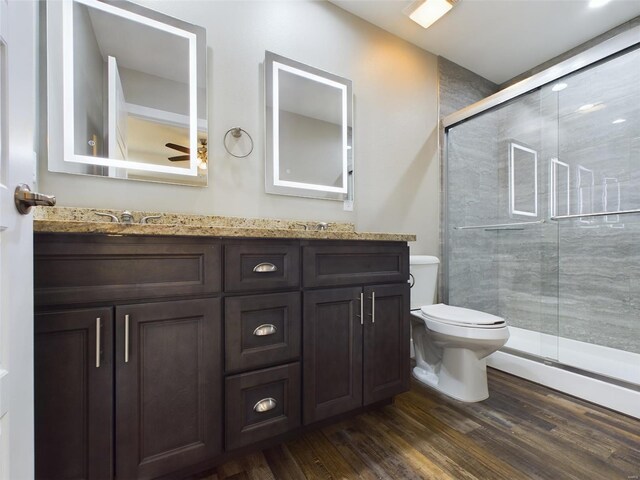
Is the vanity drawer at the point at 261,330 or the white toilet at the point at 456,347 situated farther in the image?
the white toilet at the point at 456,347

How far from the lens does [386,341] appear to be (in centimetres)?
137

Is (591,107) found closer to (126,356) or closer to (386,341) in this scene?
(386,341)

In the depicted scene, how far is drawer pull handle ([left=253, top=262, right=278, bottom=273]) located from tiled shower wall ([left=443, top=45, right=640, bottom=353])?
70.5 inches

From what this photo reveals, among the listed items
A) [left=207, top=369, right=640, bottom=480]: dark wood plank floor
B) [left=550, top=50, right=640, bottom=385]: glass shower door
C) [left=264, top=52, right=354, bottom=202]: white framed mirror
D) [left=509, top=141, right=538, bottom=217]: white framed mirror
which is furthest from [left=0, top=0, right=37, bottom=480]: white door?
[left=509, top=141, right=538, bottom=217]: white framed mirror

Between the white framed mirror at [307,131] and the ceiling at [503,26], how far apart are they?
0.58 m

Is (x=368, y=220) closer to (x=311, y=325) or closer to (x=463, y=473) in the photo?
(x=311, y=325)

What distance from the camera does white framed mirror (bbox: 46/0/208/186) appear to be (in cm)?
122

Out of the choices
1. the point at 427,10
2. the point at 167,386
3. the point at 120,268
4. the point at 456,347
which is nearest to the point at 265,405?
the point at 167,386

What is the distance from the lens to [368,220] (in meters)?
2.02

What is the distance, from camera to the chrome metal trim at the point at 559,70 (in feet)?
4.86

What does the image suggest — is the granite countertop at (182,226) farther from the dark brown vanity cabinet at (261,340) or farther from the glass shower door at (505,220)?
the glass shower door at (505,220)

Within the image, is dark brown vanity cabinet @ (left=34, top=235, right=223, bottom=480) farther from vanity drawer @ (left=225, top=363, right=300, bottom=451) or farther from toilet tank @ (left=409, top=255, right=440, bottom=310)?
toilet tank @ (left=409, top=255, right=440, bottom=310)

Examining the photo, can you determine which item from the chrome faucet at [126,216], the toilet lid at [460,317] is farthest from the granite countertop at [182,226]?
the toilet lid at [460,317]

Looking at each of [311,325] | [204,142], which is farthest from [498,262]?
[204,142]
